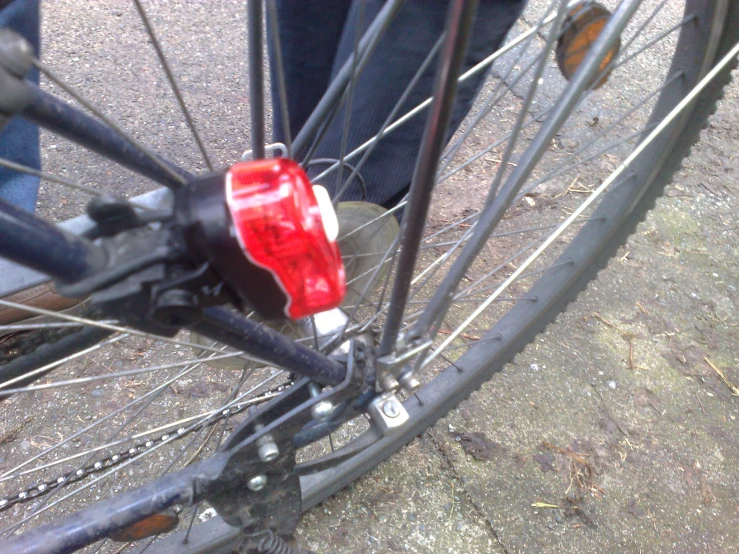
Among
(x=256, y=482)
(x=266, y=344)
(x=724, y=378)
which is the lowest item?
(x=724, y=378)

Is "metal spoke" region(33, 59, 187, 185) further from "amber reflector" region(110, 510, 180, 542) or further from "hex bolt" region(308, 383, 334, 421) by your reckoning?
"amber reflector" region(110, 510, 180, 542)

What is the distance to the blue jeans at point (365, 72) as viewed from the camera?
33.6 inches

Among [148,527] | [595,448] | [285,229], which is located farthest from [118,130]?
[595,448]

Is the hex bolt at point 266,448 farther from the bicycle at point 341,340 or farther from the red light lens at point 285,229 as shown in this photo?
the red light lens at point 285,229

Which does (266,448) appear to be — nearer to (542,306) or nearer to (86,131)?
(86,131)

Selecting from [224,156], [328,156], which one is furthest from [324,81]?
[224,156]

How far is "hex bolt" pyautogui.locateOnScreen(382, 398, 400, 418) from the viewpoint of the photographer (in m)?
0.67

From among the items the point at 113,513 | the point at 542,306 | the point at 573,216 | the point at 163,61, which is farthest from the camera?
the point at 542,306

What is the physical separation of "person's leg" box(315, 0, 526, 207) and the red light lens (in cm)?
45

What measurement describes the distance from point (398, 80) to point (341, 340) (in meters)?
0.43

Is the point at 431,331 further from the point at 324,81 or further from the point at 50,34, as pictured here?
the point at 50,34

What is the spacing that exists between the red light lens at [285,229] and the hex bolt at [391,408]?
0.27 meters

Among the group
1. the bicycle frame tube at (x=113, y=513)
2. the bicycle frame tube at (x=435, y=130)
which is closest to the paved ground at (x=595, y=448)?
the bicycle frame tube at (x=113, y=513)

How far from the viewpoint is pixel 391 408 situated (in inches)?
26.6
